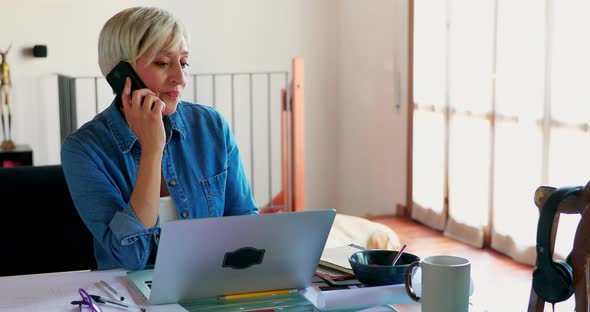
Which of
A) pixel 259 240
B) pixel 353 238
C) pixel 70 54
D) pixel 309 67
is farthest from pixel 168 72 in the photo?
pixel 309 67

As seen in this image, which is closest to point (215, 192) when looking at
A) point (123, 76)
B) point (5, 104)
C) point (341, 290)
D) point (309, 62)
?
point (123, 76)

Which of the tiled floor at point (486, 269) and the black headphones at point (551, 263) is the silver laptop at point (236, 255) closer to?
the black headphones at point (551, 263)

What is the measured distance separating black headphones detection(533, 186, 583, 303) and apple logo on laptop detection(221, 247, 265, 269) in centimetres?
54

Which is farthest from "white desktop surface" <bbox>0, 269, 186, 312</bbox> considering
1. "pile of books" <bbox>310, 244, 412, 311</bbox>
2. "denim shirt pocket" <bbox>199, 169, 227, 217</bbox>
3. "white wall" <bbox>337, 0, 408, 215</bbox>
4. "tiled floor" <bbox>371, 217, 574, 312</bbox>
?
"white wall" <bbox>337, 0, 408, 215</bbox>

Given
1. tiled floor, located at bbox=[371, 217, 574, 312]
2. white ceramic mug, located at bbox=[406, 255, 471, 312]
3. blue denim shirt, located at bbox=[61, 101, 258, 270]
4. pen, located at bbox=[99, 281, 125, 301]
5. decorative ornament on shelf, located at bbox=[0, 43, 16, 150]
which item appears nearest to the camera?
white ceramic mug, located at bbox=[406, 255, 471, 312]

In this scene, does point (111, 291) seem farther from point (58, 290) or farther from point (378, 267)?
point (378, 267)

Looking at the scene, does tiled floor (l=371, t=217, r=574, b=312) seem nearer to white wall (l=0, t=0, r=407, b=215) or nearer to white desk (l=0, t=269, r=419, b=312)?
white wall (l=0, t=0, r=407, b=215)

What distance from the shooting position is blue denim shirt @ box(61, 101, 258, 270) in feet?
5.66

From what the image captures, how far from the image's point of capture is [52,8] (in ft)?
17.7

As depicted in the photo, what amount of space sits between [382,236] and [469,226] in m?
0.82

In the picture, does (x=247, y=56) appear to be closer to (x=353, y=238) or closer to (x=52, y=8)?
(x=52, y=8)

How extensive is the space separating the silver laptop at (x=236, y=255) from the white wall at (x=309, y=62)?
Result: 13.1 ft

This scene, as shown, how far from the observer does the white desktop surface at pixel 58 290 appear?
1.45 m

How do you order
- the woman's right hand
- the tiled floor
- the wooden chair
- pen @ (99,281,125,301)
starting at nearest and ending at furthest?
the wooden chair
pen @ (99,281,125,301)
the woman's right hand
the tiled floor
